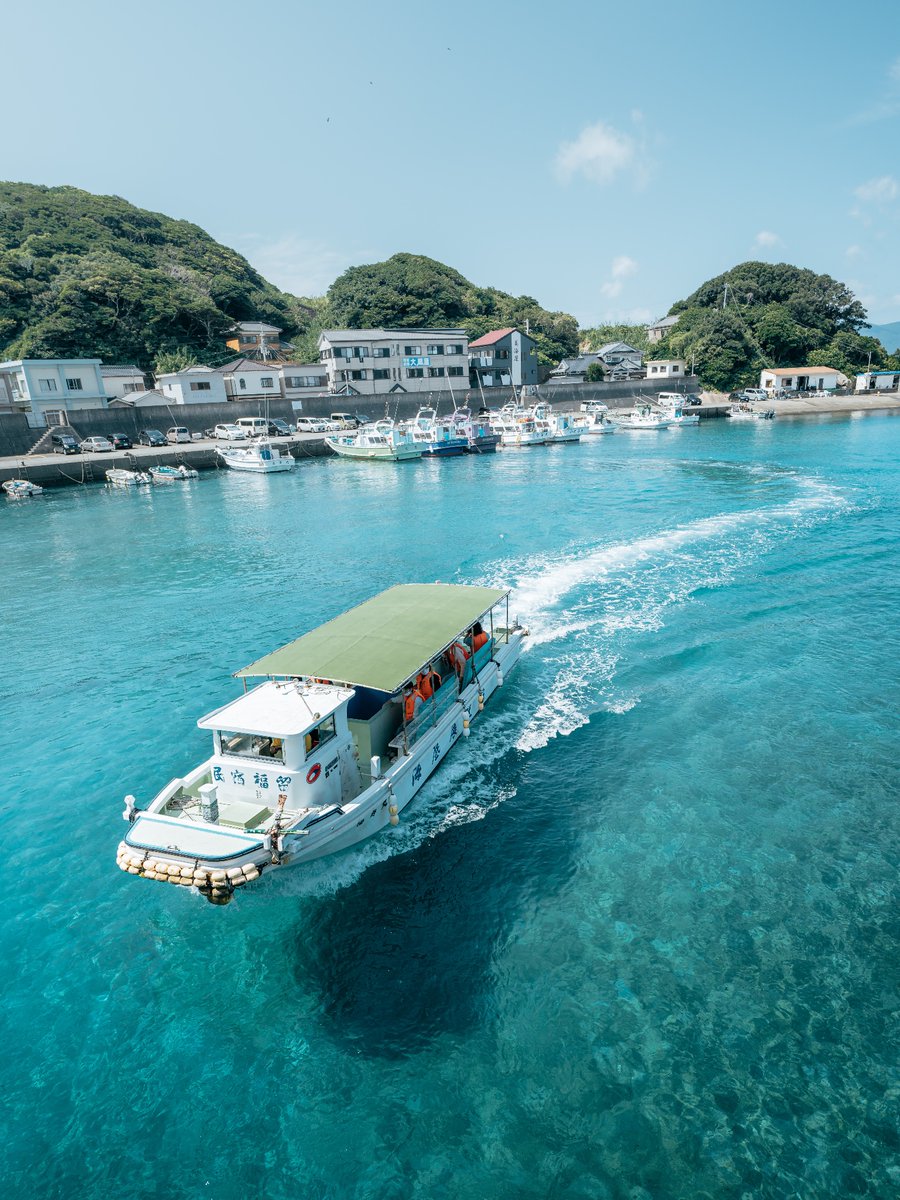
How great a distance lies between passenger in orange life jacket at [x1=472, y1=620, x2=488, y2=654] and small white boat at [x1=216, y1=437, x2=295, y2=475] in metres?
53.0

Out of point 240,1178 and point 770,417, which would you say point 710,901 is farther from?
point 770,417

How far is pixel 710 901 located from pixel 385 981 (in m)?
6.12

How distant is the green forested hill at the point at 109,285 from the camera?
87.6 m

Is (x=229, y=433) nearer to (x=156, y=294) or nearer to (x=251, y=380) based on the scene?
(x=251, y=380)

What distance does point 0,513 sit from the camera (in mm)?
51125

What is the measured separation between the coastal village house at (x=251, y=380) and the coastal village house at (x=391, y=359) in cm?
811

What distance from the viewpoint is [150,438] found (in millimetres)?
73438

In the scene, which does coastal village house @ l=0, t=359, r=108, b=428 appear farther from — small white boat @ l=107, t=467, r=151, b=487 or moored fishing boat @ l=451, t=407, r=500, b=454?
moored fishing boat @ l=451, t=407, r=500, b=454

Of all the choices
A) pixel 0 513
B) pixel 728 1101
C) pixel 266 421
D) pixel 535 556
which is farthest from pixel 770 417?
pixel 728 1101

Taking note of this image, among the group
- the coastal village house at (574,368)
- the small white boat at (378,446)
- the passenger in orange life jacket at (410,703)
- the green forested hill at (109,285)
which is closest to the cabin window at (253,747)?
the passenger in orange life jacket at (410,703)

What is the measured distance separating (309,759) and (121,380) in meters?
88.1

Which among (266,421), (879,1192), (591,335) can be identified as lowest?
(879,1192)

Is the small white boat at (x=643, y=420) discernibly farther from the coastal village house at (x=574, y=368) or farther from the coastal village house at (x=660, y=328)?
the coastal village house at (x=660, y=328)

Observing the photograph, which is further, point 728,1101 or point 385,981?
point 385,981
